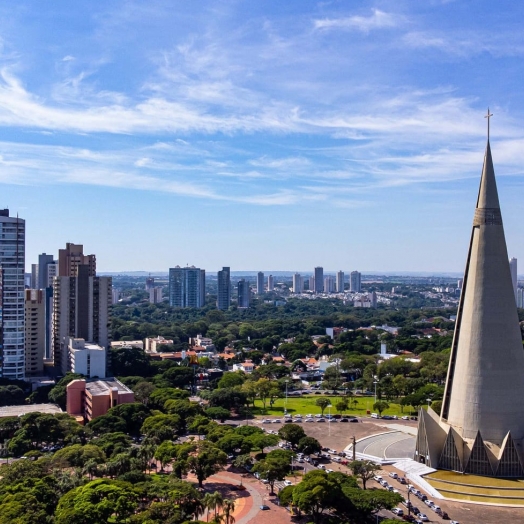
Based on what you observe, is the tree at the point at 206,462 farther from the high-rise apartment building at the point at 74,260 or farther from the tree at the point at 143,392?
the high-rise apartment building at the point at 74,260

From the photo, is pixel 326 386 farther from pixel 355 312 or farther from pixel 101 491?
pixel 355 312

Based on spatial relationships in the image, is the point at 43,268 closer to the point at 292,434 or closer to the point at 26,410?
the point at 26,410

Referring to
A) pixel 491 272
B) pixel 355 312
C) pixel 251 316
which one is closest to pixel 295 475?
pixel 491 272

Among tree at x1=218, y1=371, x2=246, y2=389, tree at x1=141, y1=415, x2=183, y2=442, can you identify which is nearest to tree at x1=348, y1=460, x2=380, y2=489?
tree at x1=141, y1=415, x2=183, y2=442

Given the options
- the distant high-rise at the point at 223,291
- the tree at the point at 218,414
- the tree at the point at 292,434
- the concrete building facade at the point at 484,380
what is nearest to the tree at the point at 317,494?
the concrete building facade at the point at 484,380

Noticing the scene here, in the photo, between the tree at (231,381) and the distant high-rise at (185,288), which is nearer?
the tree at (231,381)

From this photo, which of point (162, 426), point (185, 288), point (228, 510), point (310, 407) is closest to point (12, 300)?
point (162, 426)
